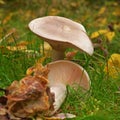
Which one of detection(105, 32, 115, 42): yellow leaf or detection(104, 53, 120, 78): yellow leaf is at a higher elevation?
Answer: detection(104, 53, 120, 78): yellow leaf

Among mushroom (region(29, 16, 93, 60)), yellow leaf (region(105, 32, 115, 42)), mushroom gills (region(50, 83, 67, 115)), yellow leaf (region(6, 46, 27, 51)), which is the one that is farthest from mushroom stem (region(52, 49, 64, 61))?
yellow leaf (region(105, 32, 115, 42))

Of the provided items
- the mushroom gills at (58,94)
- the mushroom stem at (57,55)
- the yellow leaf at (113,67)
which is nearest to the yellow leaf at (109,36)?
the yellow leaf at (113,67)

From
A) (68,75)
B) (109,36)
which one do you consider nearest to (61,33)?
(68,75)

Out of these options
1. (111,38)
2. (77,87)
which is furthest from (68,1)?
(77,87)

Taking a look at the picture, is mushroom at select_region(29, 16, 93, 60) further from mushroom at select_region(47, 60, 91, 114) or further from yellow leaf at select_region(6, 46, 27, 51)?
yellow leaf at select_region(6, 46, 27, 51)

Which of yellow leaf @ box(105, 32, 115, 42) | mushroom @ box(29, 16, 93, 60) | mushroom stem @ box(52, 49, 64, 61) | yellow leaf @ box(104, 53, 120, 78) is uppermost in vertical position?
Answer: mushroom @ box(29, 16, 93, 60)

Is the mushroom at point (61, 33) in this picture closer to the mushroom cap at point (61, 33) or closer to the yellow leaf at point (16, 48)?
the mushroom cap at point (61, 33)

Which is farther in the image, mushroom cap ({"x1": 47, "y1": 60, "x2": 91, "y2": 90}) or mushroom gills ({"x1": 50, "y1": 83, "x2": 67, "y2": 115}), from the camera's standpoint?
mushroom cap ({"x1": 47, "y1": 60, "x2": 91, "y2": 90})
